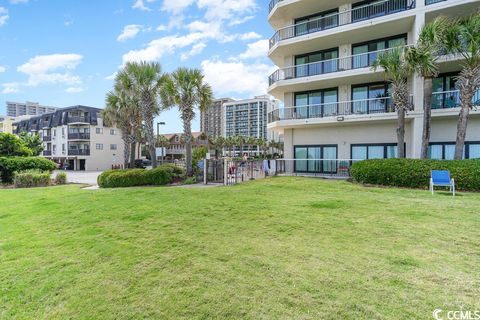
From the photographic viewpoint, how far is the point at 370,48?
19578 mm

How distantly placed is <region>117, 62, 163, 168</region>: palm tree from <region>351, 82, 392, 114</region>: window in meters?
15.8

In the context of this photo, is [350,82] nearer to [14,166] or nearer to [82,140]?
→ [14,166]

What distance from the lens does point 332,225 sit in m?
6.25

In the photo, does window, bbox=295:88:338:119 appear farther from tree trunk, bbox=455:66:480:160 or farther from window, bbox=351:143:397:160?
tree trunk, bbox=455:66:480:160

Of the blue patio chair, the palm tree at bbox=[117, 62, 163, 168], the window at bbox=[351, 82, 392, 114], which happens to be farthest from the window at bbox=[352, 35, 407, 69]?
the palm tree at bbox=[117, 62, 163, 168]

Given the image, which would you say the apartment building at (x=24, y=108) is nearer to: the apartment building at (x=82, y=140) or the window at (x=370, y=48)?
the apartment building at (x=82, y=140)

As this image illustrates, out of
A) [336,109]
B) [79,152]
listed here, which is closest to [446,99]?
[336,109]

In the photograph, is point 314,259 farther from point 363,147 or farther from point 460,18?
point 460,18

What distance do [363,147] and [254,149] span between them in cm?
7855

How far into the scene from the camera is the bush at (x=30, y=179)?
1971cm

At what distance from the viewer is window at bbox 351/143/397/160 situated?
1875 centimetres

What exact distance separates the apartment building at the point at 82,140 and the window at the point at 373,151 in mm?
43881

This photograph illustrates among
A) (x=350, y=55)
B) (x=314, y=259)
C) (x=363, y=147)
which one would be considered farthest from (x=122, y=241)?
(x=350, y=55)

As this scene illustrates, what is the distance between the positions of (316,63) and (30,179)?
23.2m
